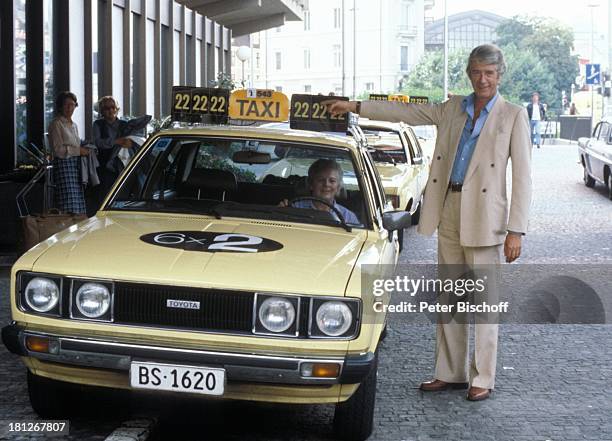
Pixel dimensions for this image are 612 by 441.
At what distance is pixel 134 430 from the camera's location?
5.57 m

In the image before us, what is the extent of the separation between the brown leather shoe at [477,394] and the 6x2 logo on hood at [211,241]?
1561mm

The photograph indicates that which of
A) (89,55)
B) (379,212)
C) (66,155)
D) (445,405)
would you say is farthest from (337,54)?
(445,405)

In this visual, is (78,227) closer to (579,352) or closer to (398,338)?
(398,338)

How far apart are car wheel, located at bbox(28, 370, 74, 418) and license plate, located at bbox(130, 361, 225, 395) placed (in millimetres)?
688

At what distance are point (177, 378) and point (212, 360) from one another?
19cm

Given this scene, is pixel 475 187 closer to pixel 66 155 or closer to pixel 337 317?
pixel 337 317

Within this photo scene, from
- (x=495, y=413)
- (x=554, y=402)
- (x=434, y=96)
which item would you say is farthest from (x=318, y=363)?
(x=434, y=96)

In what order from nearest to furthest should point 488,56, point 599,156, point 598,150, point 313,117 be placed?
point 488,56, point 313,117, point 599,156, point 598,150

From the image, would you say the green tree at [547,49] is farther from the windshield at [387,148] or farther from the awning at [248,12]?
the windshield at [387,148]

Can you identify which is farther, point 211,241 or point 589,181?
point 589,181

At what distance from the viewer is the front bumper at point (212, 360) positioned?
5066 mm

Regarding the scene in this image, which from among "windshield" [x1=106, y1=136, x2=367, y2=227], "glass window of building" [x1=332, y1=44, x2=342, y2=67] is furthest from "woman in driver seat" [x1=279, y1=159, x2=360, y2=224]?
"glass window of building" [x1=332, y1=44, x2=342, y2=67]

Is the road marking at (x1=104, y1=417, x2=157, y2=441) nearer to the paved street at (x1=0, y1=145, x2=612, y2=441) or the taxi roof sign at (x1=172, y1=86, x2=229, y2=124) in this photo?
the paved street at (x1=0, y1=145, x2=612, y2=441)

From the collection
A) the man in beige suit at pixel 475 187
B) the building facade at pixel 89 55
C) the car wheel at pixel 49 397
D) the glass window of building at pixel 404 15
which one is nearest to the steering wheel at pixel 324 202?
the man in beige suit at pixel 475 187
